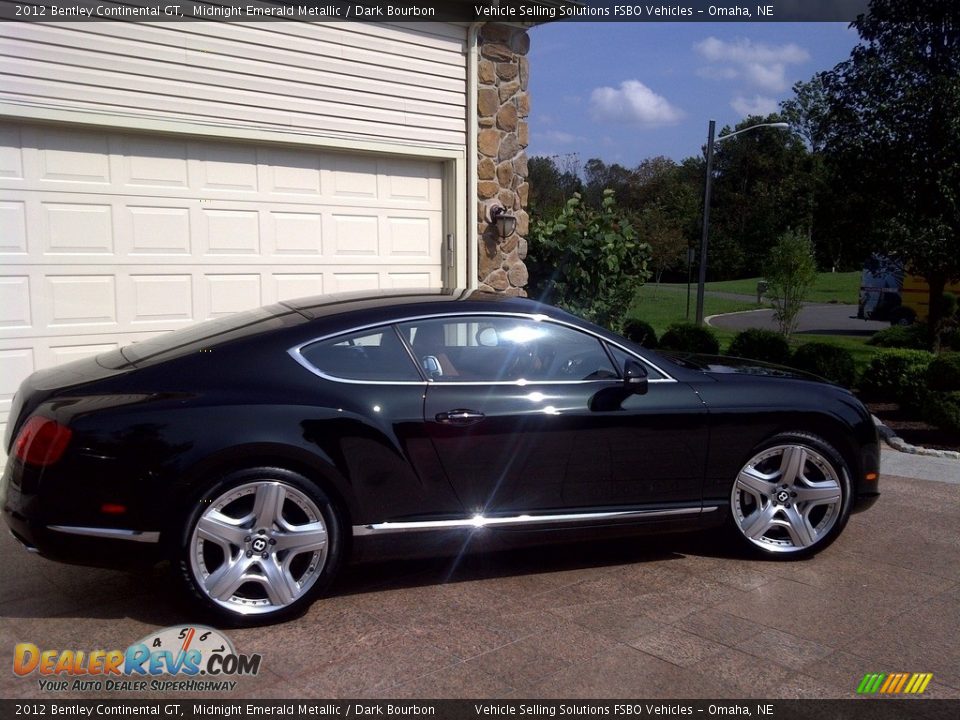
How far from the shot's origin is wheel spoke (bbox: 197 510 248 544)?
12.3ft

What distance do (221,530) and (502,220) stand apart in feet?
17.8

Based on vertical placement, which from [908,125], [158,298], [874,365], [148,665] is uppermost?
[908,125]

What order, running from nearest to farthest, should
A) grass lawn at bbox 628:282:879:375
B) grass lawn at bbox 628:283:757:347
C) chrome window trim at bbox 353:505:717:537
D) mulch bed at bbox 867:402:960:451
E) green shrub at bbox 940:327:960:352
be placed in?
chrome window trim at bbox 353:505:717:537, mulch bed at bbox 867:402:960:451, green shrub at bbox 940:327:960:352, grass lawn at bbox 628:282:879:375, grass lawn at bbox 628:283:757:347

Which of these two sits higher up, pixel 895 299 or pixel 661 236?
pixel 661 236

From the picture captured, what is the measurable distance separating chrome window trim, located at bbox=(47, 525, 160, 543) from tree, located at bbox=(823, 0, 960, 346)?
11167 millimetres

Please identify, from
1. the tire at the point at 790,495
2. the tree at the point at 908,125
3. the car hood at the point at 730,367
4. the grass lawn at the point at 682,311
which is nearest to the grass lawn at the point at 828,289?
the grass lawn at the point at 682,311

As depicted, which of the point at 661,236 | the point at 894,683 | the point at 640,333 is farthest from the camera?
the point at 661,236

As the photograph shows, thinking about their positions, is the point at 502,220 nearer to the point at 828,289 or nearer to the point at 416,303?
the point at 416,303

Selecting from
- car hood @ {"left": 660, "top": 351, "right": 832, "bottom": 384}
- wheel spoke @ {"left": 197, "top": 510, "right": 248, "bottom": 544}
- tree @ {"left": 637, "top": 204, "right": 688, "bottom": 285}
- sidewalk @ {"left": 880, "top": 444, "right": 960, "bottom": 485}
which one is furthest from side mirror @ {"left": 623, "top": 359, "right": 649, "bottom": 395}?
tree @ {"left": 637, "top": 204, "right": 688, "bottom": 285}

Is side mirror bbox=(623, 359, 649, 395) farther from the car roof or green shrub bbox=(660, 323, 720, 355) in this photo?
green shrub bbox=(660, 323, 720, 355)

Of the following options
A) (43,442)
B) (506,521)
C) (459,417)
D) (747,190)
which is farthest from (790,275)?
(747,190)

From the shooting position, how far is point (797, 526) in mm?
4715

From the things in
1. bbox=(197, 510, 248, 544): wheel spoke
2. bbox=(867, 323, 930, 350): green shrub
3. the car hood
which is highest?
the car hood

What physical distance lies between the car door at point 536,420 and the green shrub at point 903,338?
12.4 m
